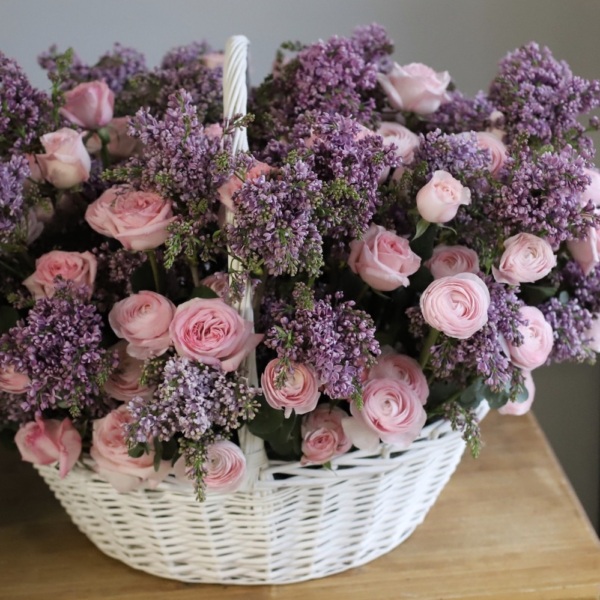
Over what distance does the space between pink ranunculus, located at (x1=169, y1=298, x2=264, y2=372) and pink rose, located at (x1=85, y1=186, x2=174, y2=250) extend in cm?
6

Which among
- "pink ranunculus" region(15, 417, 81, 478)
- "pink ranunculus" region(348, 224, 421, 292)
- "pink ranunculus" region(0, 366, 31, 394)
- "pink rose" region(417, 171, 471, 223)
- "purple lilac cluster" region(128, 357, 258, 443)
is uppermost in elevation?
"pink rose" region(417, 171, 471, 223)

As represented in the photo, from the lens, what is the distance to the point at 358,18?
122 cm

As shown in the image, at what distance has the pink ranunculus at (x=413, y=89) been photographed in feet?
2.62

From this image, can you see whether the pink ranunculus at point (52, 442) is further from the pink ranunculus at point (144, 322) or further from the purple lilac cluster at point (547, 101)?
the purple lilac cluster at point (547, 101)

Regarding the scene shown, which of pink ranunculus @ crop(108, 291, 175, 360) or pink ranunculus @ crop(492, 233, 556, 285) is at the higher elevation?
pink ranunculus @ crop(492, 233, 556, 285)

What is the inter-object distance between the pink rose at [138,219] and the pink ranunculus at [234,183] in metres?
0.05

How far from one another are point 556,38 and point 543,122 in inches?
21.7

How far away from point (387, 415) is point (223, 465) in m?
0.14

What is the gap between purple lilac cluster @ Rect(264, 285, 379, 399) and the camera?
591 millimetres

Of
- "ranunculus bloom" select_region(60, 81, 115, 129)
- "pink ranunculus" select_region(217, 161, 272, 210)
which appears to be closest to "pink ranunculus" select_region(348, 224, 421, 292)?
"pink ranunculus" select_region(217, 161, 272, 210)

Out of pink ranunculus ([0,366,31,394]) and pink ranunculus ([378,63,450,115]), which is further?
pink ranunculus ([378,63,450,115])

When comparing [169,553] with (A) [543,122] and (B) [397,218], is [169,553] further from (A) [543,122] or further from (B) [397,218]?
(A) [543,122]

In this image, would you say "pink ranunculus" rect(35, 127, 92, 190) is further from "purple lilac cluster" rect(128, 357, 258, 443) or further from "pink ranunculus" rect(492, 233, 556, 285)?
"pink ranunculus" rect(492, 233, 556, 285)

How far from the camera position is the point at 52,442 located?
0.70 metres
